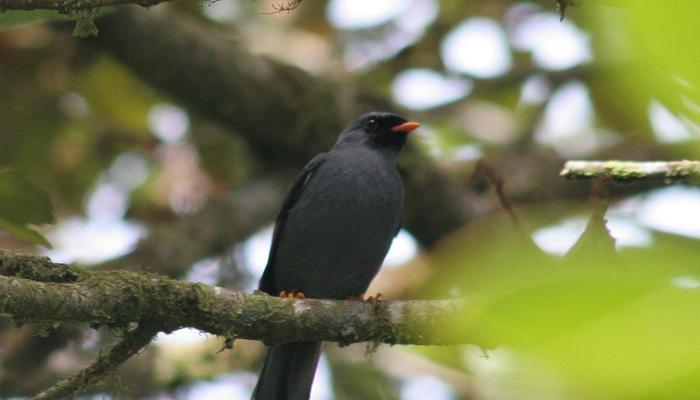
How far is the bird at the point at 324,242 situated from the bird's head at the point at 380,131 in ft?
1.69

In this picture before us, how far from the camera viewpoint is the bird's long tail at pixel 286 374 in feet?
16.8

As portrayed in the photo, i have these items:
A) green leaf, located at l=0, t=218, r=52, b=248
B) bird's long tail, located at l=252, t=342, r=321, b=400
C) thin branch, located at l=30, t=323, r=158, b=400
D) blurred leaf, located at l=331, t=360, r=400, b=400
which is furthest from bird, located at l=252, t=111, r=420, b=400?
green leaf, located at l=0, t=218, r=52, b=248

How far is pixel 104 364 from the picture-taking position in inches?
135

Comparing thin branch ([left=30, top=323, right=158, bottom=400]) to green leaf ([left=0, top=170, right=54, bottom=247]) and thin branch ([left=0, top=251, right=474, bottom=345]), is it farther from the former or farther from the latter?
green leaf ([left=0, top=170, right=54, bottom=247])

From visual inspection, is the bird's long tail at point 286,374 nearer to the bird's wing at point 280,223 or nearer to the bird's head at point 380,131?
the bird's wing at point 280,223

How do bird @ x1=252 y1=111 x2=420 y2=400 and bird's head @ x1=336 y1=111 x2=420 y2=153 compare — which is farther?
bird's head @ x1=336 y1=111 x2=420 y2=153

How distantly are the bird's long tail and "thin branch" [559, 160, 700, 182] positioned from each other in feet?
7.42

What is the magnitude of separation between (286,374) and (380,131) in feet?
6.55

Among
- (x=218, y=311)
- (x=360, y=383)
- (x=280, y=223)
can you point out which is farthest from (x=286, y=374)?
(x=218, y=311)

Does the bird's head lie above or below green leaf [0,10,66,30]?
above

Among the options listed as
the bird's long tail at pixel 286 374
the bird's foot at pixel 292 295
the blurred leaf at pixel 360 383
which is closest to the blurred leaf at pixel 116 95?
the blurred leaf at pixel 360 383

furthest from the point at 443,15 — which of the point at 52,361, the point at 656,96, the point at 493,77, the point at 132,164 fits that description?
the point at 656,96

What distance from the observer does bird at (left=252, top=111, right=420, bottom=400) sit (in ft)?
16.9

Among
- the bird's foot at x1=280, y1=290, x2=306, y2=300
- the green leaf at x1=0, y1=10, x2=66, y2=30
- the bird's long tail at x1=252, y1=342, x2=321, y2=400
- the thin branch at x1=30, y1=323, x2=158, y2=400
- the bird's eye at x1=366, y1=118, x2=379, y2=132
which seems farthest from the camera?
the bird's eye at x1=366, y1=118, x2=379, y2=132
